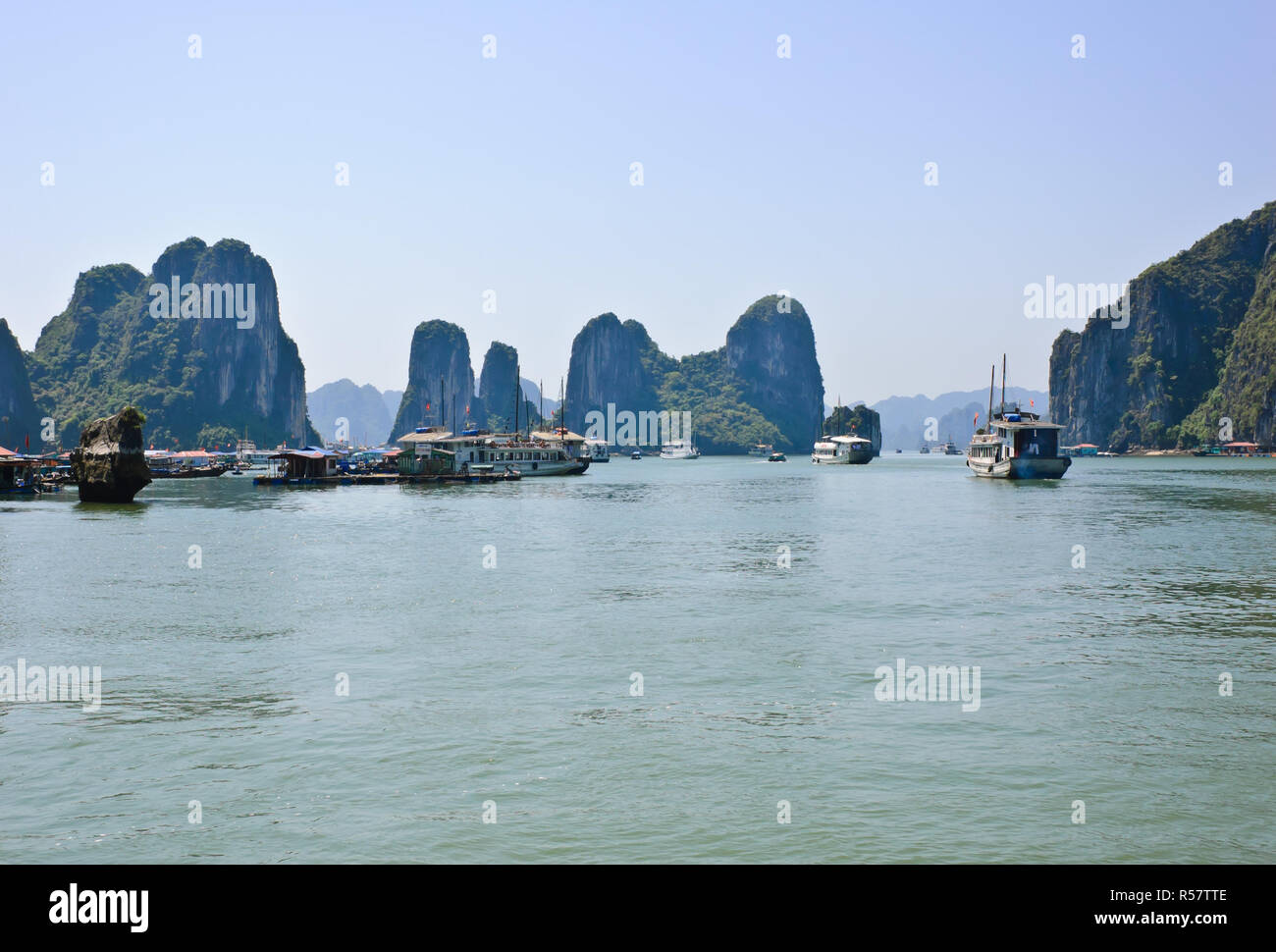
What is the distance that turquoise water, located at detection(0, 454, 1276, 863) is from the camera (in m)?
12.8

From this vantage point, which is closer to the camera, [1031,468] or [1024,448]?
[1024,448]

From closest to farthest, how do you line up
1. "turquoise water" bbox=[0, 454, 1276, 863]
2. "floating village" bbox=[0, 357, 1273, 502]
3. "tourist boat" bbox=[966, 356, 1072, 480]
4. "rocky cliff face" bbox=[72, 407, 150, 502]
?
1. "turquoise water" bbox=[0, 454, 1276, 863]
2. "rocky cliff face" bbox=[72, 407, 150, 502]
3. "floating village" bbox=[0, 357, 1273, 502]
4. "tourist boat" bbox=[966, 356, 1072, 480]

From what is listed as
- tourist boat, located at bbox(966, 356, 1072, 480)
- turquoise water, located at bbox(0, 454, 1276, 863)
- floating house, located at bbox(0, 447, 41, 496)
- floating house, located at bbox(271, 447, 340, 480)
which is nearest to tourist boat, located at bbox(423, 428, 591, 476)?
floating house, located at bbox(271, 447, 340, 480)

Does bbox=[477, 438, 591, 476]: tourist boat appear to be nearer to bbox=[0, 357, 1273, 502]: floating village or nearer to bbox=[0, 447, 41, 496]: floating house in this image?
bbox=[0, 357, 1273, 502]: floating village

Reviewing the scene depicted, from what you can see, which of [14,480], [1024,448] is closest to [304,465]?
[14,480]

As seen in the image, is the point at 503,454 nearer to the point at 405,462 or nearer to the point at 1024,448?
the point at 405,462

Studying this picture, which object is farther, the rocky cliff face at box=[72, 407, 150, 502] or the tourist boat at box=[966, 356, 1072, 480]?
the tourist boat at box=[966, 356, 1072, 480]

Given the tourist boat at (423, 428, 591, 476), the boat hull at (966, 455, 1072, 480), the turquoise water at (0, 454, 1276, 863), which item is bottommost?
Answer: the turquoise water at (0, 454, 1276, 863)

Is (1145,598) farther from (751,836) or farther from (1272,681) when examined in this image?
(751,836)

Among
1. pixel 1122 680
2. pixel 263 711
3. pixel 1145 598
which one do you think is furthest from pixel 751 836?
pixel 1145 598

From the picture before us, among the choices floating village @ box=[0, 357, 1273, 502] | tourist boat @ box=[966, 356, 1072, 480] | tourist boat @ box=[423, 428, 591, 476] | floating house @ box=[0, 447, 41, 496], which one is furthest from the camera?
tourist boat @ box=[423, 428, 591, 476]

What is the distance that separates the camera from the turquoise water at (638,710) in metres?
12.8

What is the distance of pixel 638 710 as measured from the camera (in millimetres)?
18625
